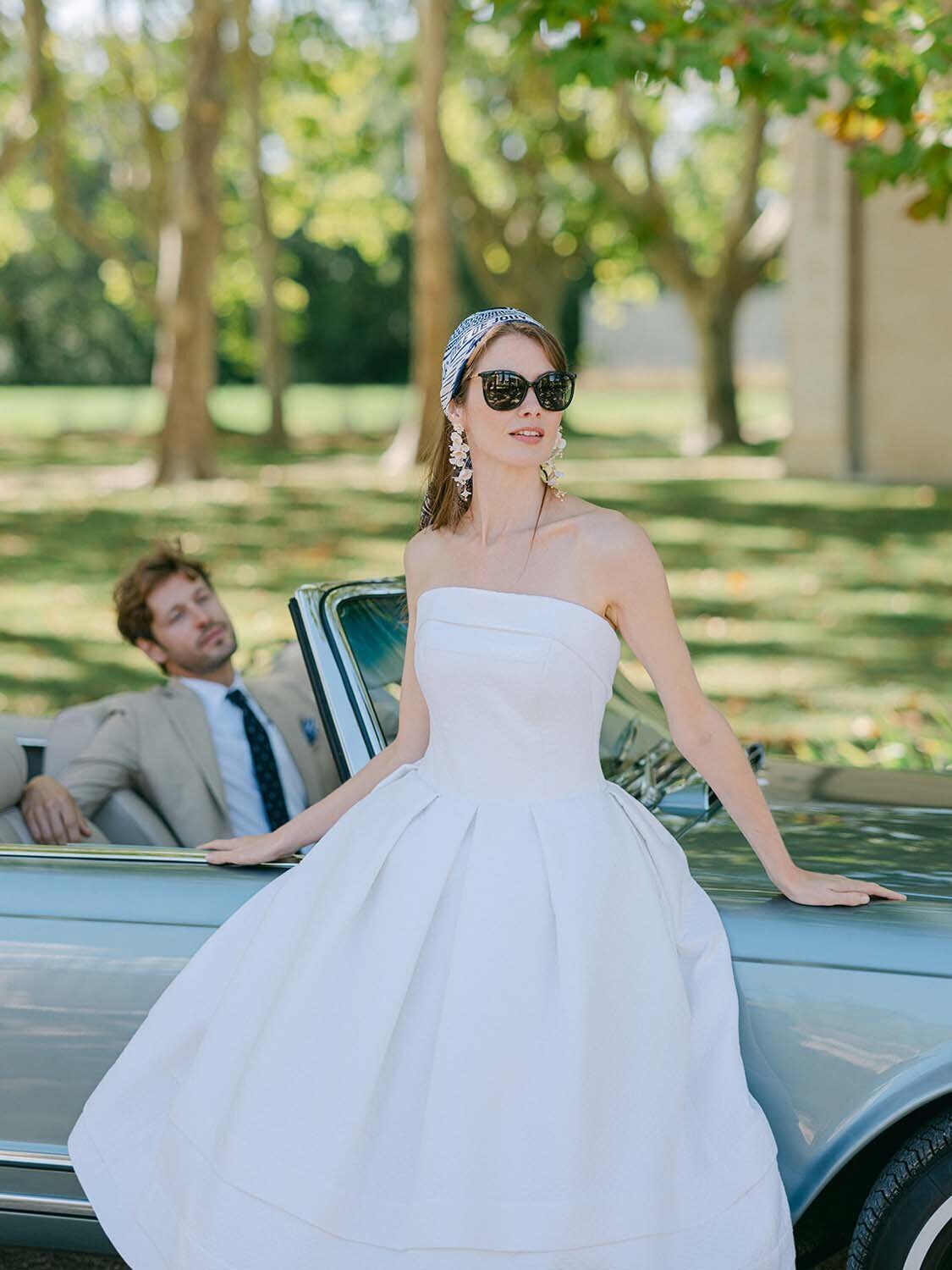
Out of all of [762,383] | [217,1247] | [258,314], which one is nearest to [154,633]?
[217,1247]

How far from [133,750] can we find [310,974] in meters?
1.26

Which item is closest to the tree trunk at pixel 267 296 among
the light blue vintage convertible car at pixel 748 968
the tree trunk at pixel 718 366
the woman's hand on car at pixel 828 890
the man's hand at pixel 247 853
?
the tree trunk at pixel 718 366

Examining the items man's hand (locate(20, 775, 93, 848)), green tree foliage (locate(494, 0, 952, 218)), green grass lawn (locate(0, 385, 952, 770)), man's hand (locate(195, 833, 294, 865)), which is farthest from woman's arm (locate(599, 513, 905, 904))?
green tree foliage (locate(494, 0, 952, 218))

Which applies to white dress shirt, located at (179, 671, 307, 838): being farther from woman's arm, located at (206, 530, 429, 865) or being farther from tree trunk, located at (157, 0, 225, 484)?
tree trunk, located at (157, 0, 225, 484)

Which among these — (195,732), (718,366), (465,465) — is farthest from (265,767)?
(718,366)

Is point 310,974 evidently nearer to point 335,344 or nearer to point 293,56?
point 293,56

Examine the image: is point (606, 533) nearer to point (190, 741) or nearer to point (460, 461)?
point (460, 461)

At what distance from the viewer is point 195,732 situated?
4.05m

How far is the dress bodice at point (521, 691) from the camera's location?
2.94 metres

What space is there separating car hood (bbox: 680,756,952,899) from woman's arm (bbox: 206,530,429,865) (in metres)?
0.57

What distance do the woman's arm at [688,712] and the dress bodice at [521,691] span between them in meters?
0.07

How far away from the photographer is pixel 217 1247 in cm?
279

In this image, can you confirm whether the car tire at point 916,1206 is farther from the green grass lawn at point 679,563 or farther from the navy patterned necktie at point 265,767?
the green grass lawn at point 679,563

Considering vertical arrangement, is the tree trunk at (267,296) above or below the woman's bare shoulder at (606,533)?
above
